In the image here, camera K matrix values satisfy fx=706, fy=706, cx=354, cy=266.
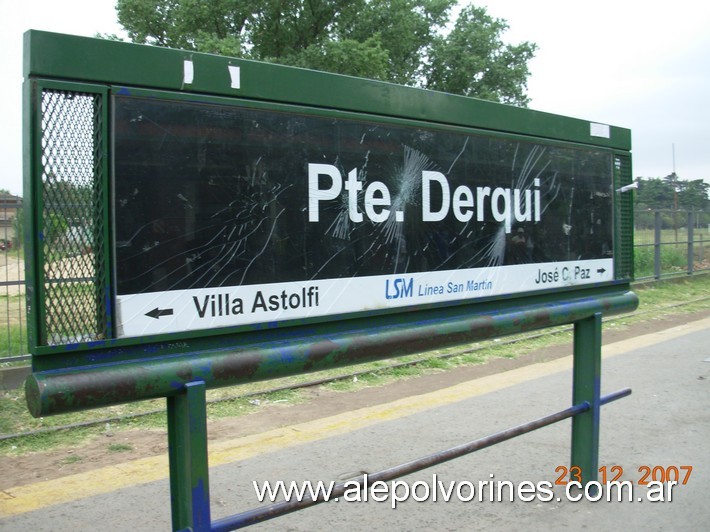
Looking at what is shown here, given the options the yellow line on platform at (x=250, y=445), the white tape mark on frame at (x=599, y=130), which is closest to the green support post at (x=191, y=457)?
the yellow line on platform at (x=250, y=445)

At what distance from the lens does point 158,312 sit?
2.25 m

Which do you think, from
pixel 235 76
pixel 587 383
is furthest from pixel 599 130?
pixel 235 76

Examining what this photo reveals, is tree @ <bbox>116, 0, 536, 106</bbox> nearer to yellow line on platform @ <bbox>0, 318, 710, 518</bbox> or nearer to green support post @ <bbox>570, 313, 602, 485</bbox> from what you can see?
yellow line on platform @ <bbox>0, 318, 710, 518</bbox>

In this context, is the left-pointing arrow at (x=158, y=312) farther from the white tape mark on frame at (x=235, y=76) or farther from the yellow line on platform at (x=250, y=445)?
the yellow line on platform at (x=250, y=445)

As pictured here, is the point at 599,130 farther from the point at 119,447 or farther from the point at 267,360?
the point at 119,447

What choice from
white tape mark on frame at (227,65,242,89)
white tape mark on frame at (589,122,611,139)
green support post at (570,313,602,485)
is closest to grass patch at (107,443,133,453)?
green support post at (570,313,602,485)

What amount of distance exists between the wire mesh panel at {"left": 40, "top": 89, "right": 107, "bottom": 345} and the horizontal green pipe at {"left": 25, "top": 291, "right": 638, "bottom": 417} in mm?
145

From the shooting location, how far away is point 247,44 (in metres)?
24.8

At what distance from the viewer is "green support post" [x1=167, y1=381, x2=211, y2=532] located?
227cm

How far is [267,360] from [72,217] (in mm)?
805

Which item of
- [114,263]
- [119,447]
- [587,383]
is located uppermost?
[114,263]

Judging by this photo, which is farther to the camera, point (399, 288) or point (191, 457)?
point (399, 288)

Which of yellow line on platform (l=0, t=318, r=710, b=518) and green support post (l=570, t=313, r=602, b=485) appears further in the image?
yellow line on platform (l=0, t=318, r=710, b=518)

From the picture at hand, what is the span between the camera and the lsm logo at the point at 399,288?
2.95m
